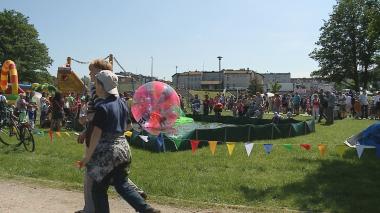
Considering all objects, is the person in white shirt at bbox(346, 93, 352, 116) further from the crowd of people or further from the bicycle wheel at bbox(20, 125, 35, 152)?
the bicycle wheel at bbox(20, 125, 35, 152)

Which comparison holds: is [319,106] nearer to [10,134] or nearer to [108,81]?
[10,134]

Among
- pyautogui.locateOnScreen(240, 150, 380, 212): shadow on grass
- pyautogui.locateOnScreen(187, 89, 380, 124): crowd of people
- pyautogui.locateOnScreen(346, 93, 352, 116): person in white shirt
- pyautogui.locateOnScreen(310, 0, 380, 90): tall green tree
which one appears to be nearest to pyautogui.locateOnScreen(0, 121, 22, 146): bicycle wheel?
pyautogui.locateOnScreen(240, 150, 380, 212): shadow on grass

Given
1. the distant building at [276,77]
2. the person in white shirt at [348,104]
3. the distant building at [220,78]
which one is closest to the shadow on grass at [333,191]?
the person in white shirt at [348,104]

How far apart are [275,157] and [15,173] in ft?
19.5

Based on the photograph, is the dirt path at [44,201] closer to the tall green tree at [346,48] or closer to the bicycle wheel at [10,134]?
the bicycle wheel at [10,134]

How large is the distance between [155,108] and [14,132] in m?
4.29

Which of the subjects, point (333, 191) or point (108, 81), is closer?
point (108, 81)

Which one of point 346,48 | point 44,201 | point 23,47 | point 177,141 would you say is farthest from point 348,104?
point 23,47

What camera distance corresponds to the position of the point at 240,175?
9586 mm

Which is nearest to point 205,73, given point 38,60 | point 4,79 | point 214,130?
point 38,60

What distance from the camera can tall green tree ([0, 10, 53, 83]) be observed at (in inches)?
2677

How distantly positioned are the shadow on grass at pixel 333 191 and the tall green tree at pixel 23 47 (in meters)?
62.9

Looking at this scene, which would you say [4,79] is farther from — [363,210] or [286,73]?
[286,73]

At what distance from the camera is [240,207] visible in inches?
269
